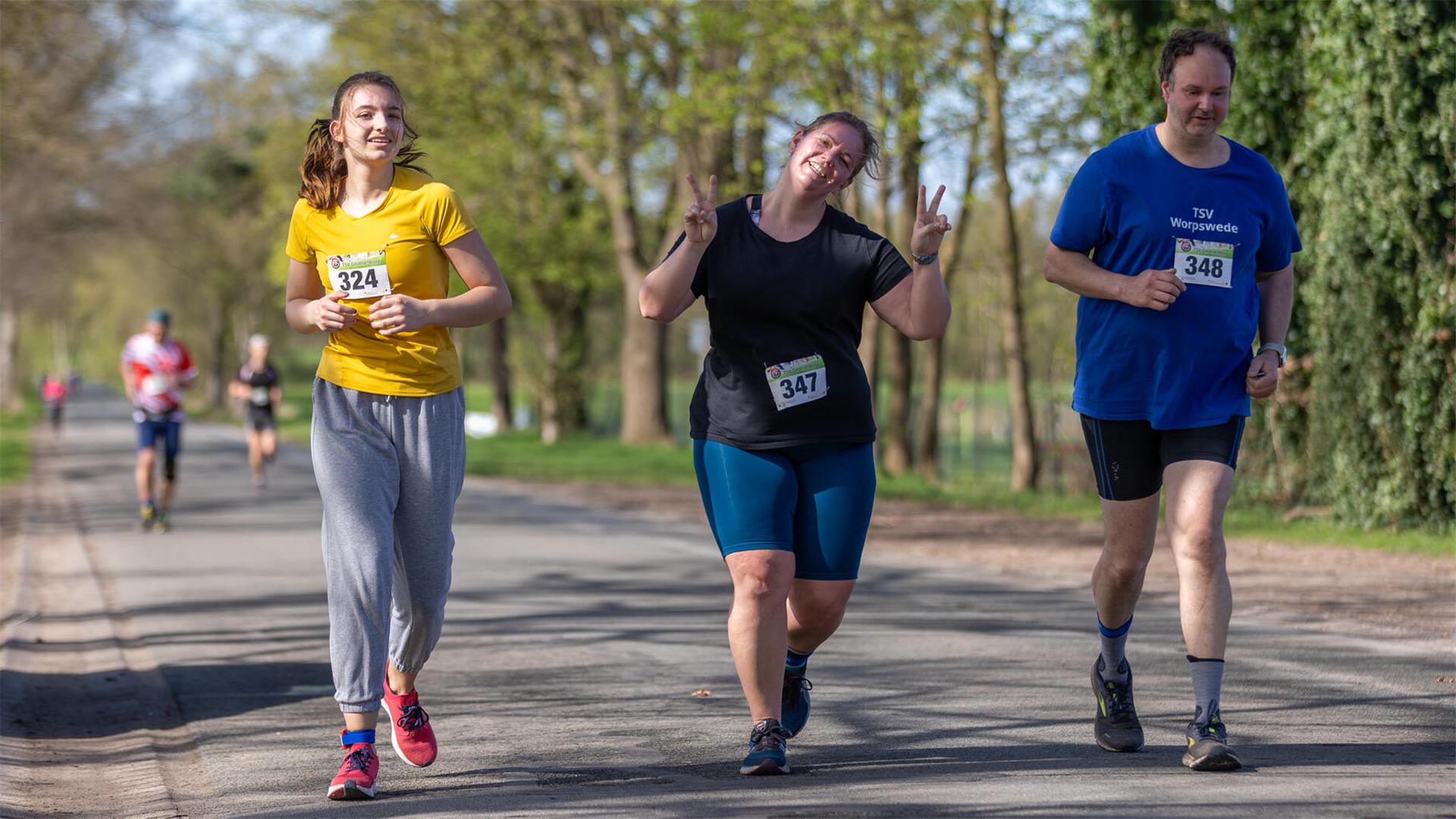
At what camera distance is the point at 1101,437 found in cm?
528

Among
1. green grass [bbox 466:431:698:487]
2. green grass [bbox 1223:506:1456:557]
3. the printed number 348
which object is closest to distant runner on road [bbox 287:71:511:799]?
the printed number 348

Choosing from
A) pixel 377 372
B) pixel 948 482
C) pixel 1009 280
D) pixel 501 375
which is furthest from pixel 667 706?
pixel 501 375

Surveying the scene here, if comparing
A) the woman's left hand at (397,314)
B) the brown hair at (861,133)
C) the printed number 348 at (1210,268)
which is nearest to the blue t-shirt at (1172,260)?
the printed number 348 at (1210,268)

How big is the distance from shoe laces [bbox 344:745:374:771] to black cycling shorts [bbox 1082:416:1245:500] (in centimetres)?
225

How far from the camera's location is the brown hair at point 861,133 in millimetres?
5172

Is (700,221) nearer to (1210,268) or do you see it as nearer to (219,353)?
(1210,268)

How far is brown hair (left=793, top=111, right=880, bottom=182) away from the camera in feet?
17.0

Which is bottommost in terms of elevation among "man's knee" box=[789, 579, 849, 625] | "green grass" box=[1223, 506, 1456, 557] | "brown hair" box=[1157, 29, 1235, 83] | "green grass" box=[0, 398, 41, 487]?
"green grass" box=[0, 398, 41, 487]

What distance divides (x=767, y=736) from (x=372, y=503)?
4.28 feet

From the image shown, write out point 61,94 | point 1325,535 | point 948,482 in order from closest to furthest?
point 1325,535 → point 61,94 → point 948,482

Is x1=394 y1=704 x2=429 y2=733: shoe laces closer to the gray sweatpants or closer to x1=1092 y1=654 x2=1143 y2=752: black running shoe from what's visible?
the gray sweatpants

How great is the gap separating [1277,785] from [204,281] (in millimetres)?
68802

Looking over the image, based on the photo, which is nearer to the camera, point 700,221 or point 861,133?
point 700,221

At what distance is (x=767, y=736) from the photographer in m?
5.04
